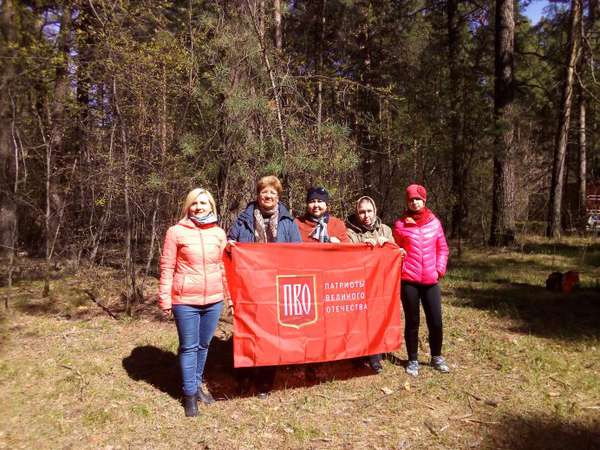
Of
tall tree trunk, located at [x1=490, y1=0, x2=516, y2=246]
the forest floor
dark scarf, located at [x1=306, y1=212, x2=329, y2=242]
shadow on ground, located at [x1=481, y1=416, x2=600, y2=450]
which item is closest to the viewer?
shadow on ground, located at [x1=481, y1=416, x2=600, y2=450]

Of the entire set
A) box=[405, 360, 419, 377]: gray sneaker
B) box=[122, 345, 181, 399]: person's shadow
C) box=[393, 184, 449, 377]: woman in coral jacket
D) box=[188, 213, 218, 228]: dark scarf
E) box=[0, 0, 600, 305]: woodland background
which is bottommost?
box=[122, 345, 181, 399]: person's shadow

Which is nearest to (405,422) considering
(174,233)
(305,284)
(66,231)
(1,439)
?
(305,284)

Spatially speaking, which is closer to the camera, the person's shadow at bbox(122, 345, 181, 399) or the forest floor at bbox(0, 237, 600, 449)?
the forest floor at bbox(0, 237, 600, 449)

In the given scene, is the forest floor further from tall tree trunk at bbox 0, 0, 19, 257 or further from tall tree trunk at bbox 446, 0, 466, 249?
tall tree trunk at bbox 446, 0, 466, 249

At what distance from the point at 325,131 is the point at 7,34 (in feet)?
27.2

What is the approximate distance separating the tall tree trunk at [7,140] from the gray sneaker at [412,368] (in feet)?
21.1

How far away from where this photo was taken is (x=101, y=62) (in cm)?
614

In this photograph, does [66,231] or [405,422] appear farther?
[66,231]

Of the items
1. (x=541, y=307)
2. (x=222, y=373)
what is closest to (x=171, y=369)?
(x=222, y=373)

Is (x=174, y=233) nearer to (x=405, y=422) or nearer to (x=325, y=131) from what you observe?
(x=405, y=422)

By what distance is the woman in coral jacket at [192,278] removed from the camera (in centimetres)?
381

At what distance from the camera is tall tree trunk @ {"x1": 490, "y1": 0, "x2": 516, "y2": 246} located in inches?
436

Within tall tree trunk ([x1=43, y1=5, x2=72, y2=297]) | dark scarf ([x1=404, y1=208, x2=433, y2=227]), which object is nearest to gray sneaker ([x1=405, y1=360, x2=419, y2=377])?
dark scarf ([x1=404, y1=208, x2=433, y2=227])

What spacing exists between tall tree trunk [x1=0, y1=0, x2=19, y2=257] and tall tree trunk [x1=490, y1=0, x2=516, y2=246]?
10.1 m
